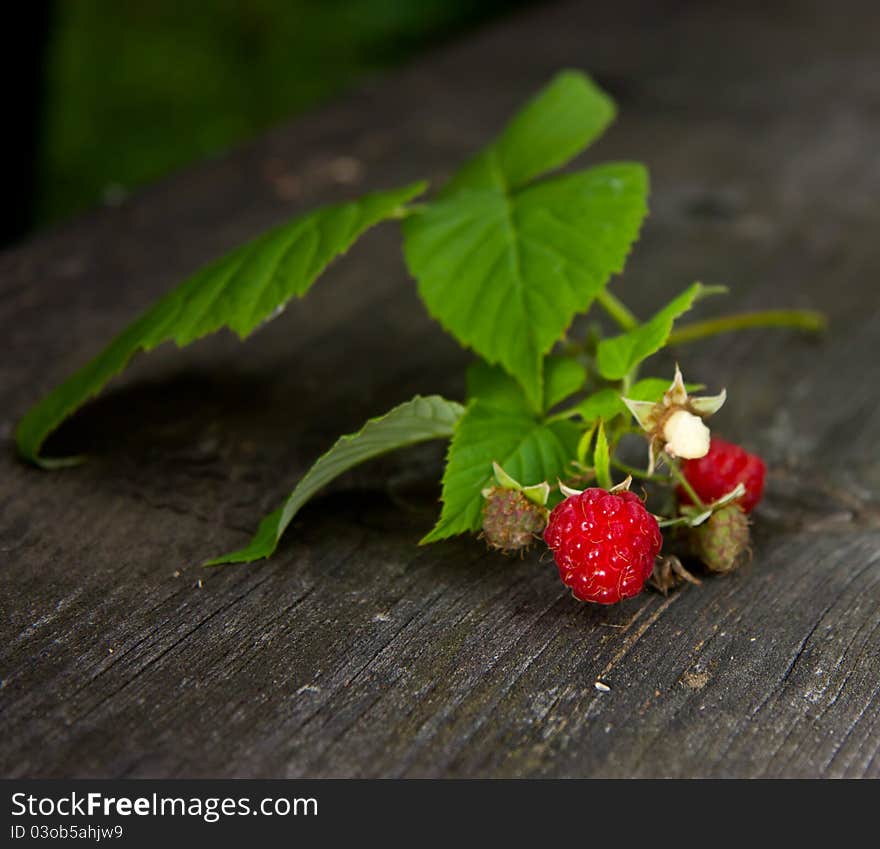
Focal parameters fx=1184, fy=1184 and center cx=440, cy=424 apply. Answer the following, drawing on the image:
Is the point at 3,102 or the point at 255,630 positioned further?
the point at 3,102

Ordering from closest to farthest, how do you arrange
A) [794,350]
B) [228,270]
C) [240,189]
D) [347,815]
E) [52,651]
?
[347,815] < [52,651] < [228,270] < [794,350] < [240,189]

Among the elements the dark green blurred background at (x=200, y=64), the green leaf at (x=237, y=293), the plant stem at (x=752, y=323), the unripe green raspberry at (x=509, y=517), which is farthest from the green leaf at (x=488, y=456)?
A: the dark green blurred background at (x=200, y=64)

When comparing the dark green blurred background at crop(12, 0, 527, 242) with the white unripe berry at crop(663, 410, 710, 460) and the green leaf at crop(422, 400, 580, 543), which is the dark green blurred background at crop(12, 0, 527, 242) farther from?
the white unripe berry at crop(663, 410, 710, 460)

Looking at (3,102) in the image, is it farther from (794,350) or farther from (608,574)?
(608,574)

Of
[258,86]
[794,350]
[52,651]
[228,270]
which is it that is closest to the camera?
[52,651]

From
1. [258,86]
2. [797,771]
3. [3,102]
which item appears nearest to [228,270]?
[797,771]

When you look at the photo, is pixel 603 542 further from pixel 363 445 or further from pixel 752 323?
pixel 752 323

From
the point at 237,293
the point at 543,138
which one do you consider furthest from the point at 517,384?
the point at 543,138
